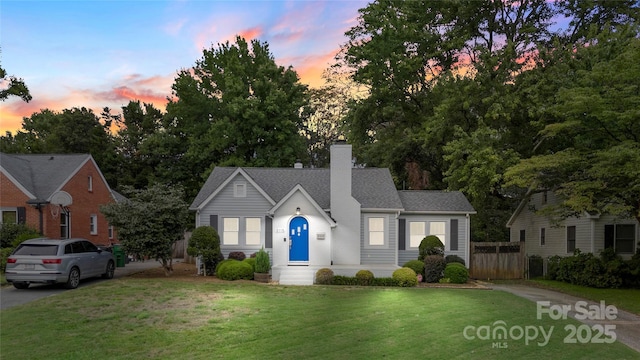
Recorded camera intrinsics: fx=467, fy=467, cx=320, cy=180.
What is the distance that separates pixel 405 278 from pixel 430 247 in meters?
4.12

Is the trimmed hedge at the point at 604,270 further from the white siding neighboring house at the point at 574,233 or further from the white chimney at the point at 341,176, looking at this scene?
the white chimney at the point at 341,176

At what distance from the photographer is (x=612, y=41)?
74.0 ft

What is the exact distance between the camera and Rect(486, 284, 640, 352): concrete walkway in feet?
38.0

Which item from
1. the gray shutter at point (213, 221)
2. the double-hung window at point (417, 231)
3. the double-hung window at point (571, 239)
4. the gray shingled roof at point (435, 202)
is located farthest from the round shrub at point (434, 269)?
the gray shutter at point (213, 221)

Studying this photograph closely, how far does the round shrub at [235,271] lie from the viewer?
798 inches

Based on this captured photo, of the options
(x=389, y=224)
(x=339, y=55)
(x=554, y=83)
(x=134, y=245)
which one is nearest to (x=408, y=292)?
(x=389, y=224)

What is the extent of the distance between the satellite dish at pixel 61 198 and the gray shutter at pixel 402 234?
19.1 m

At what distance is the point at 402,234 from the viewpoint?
2439 centimetres

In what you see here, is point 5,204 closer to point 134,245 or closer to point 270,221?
point 134,245

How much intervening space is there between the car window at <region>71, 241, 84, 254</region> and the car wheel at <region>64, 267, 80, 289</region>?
744mm

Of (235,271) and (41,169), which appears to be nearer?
(235,271)

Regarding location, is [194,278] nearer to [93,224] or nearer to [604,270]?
[93,224]

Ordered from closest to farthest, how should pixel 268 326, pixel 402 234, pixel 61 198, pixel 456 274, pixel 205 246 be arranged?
1. pixel 268 326
2. pixel 456 274
3. pixel 205 246
4. pixel 402 234
5. pixel 61 198

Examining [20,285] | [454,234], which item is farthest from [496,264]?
[20,285]
